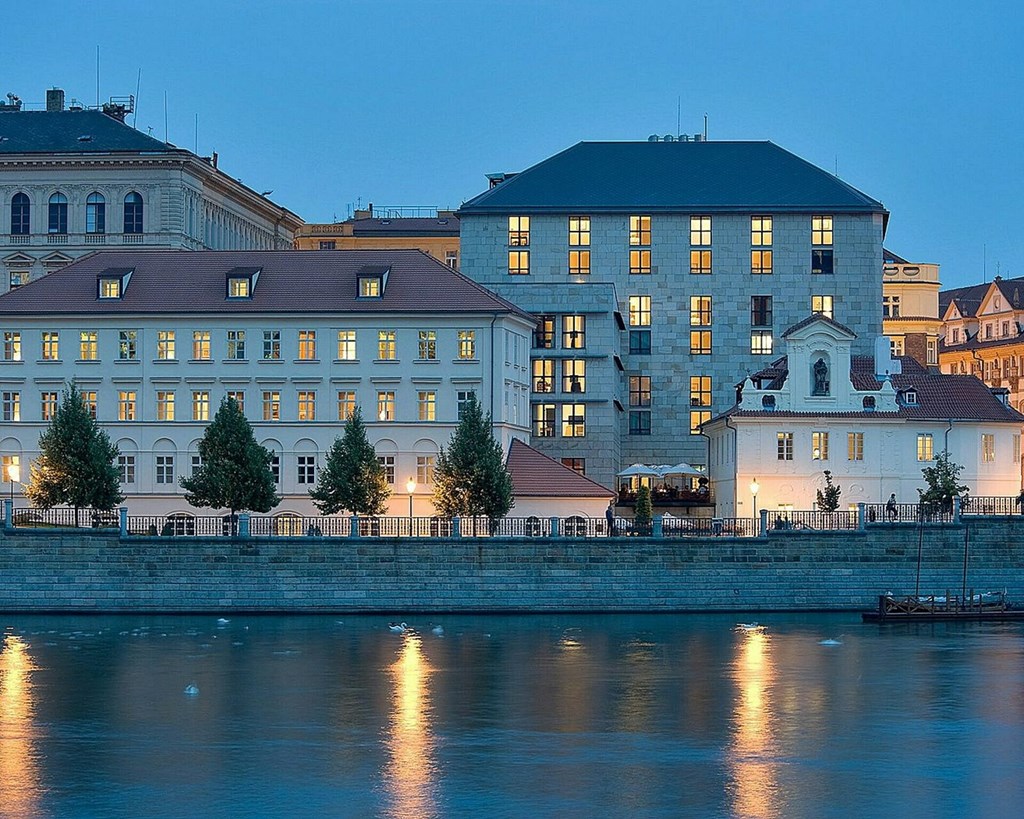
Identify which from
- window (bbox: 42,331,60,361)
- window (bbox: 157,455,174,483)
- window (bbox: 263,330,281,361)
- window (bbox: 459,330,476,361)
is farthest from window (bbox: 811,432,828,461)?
window (bbox: 42,331,60,361)

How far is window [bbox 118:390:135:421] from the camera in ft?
316

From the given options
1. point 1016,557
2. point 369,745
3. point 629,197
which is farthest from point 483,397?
point 369,745

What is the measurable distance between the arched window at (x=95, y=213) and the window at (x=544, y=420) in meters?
31.2

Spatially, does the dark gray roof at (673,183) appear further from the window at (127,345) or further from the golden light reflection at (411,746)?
the golden light reflection at (411,746)

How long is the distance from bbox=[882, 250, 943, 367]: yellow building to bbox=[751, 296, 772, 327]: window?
45.8 metres

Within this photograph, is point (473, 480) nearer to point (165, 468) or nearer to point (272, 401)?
point (272, 401)

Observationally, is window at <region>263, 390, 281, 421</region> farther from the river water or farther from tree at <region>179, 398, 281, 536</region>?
the river water

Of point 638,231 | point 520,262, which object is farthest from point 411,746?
point 638,231

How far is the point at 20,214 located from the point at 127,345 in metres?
32.7

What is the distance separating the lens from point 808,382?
9756 centimetres

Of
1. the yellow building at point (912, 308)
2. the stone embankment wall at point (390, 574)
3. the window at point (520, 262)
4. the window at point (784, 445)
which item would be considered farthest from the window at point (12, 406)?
the yellow building at point (912, 308)

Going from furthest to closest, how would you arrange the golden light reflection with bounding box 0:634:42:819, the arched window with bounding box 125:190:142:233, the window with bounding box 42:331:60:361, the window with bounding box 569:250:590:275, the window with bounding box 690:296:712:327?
the arched window with bounding box 125:190:142:233 < the window with bounding box 569:250:590:275 < the window with bounding box 690:296:712:327 < the window with bounding box 42:331:60:361 < the golden light reflection with bounding box 0:634:42:819

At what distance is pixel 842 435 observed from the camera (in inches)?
3819

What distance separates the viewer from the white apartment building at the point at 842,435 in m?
96.9
